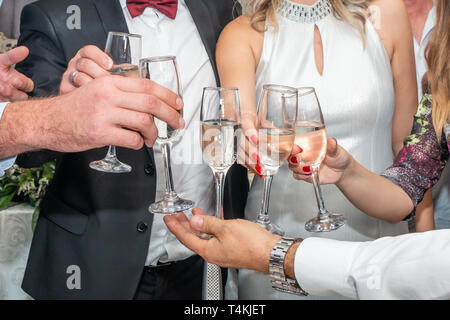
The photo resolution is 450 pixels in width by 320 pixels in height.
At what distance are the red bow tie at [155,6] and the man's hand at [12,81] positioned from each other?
0.38 meters

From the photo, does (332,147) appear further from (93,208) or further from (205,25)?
(93,208)

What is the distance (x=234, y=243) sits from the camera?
3.39ft

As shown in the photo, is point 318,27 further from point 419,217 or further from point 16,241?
point 16,241

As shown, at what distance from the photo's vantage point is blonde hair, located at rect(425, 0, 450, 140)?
1303 mm

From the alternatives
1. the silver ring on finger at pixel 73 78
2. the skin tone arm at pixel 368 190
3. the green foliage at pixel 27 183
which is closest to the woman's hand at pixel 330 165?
the skin tone arm at pixel 368 190

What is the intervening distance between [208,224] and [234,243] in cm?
7

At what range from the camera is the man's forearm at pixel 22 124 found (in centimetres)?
105

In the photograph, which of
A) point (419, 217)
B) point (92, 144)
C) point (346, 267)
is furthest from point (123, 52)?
point (419, 217)

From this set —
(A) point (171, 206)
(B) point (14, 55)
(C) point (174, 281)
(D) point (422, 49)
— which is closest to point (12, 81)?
(B) point (14, 55)

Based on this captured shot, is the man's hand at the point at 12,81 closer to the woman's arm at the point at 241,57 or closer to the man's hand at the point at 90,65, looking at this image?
the man's hand at the point at 90,65

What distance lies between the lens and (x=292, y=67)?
141 centimetres

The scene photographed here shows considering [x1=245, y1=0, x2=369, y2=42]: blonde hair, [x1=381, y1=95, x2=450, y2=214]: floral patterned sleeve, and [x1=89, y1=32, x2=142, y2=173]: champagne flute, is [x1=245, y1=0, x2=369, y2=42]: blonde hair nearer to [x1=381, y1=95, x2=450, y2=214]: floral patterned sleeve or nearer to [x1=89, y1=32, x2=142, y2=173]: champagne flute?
[x1=381, y1=95, x2=450, y2=214]: floral patterned sleeve

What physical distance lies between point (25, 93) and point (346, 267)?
89 cm

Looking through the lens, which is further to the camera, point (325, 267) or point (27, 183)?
point (27, 183)
